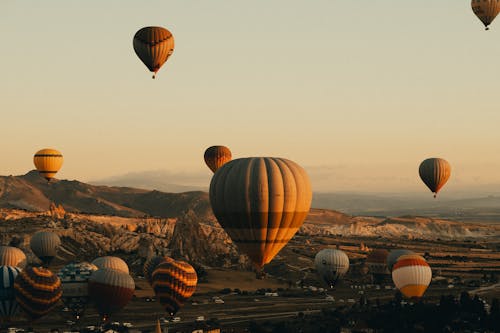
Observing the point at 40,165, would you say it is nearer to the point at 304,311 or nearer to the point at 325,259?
the point at 325,259

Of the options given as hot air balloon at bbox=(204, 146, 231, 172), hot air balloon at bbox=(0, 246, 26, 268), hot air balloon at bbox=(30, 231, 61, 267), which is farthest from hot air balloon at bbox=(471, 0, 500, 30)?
hot air balloon at bbox=(30, 231, 61, 267)

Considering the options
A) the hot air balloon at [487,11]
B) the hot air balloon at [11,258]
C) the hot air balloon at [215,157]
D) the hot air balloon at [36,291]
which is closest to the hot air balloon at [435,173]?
the hot air balloon at [215,157]

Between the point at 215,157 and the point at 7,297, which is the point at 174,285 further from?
the point at 215,157

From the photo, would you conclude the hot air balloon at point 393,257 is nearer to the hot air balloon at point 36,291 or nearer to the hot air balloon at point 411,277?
the hot air balloon at point 411,277

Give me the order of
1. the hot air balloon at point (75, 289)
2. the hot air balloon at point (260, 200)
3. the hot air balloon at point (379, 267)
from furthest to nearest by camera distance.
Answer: the hot air balloon at point (379, 267) < the hot air balloon at point (75, 289) < the hot air balloon at point (260, 200)

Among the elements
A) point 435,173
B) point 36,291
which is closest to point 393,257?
point 435,173

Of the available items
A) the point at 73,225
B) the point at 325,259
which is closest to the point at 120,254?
the point at 73,225
